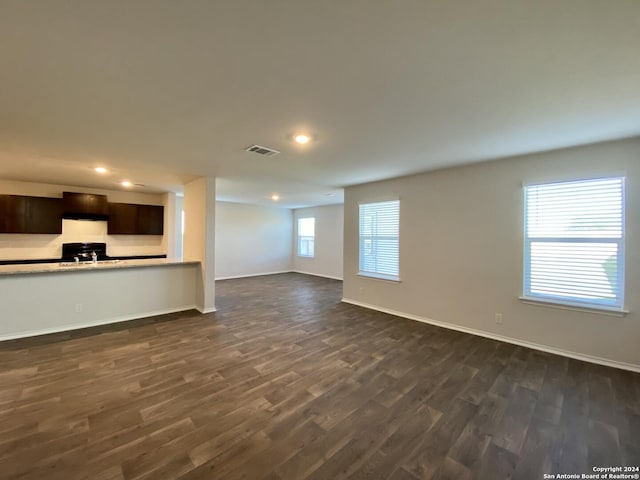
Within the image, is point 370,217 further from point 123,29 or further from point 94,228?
point 94,228

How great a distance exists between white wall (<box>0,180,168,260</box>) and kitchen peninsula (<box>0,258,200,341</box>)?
2.08 m

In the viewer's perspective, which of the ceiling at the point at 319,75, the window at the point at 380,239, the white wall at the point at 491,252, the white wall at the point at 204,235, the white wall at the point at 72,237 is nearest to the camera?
the ceiling at the point at 319,75

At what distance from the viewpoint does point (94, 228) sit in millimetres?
6250

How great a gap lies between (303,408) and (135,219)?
652 centimetres

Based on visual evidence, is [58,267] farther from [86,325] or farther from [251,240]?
[251,240]

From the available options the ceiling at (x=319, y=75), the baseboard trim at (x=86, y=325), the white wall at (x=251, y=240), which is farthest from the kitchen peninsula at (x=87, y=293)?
the white wall at (x=251, y=240)

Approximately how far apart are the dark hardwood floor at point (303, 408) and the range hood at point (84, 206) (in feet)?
10.5

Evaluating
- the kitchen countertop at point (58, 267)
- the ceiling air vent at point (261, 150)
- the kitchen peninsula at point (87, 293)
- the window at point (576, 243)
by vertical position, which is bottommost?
the kitchen peninsula at point (87, 293)

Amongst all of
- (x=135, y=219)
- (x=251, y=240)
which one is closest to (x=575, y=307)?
(x=251, y=240)

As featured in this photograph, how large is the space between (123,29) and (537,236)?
14.5ft

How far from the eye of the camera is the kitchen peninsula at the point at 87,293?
11.8ft

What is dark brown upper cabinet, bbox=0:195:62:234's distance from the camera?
516 cm

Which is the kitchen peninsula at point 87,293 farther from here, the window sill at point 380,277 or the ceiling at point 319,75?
the window sill at point 380,277

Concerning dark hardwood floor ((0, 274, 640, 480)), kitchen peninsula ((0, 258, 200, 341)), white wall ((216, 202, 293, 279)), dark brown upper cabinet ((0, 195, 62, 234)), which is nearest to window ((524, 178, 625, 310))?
dark hardwood floor ((0, 274, 640, 480))
